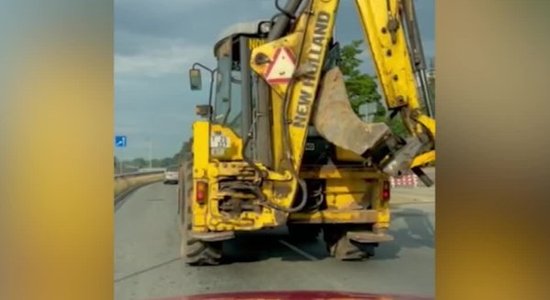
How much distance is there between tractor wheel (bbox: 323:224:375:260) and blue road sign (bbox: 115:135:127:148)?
6.66ft

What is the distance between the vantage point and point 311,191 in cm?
273

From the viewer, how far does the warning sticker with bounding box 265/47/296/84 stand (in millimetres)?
2461

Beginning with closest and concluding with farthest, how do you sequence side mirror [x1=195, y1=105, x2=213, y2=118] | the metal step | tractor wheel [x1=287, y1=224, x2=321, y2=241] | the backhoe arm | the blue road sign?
the blue road sign, side mirror [x1=195, y1=105, x2=213, y2=118], the backhoe arm, the metal step, tractor wheel [x1=287, y1=224, x2=321, y2=241]

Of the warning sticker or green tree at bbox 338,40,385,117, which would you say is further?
the warning sticker

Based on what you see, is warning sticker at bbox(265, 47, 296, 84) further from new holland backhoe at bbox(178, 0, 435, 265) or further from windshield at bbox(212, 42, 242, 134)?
windshield at bbox(212, 42, 242, 134)

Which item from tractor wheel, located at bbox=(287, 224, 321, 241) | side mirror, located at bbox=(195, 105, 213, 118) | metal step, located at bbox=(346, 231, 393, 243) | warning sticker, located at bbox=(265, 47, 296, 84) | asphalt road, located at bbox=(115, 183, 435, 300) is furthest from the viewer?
tractor wheel, located at bbox=(287, 224, 321, 241)

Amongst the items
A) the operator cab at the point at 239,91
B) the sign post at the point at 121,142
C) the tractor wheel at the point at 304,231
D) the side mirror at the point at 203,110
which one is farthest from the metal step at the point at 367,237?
the sign post at the point at 121,142

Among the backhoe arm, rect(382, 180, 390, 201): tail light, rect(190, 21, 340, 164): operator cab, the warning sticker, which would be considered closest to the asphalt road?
rect(382, 180, 390, 201): tail light

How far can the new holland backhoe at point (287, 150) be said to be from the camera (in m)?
2.33

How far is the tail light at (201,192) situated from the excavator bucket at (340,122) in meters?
0.50
